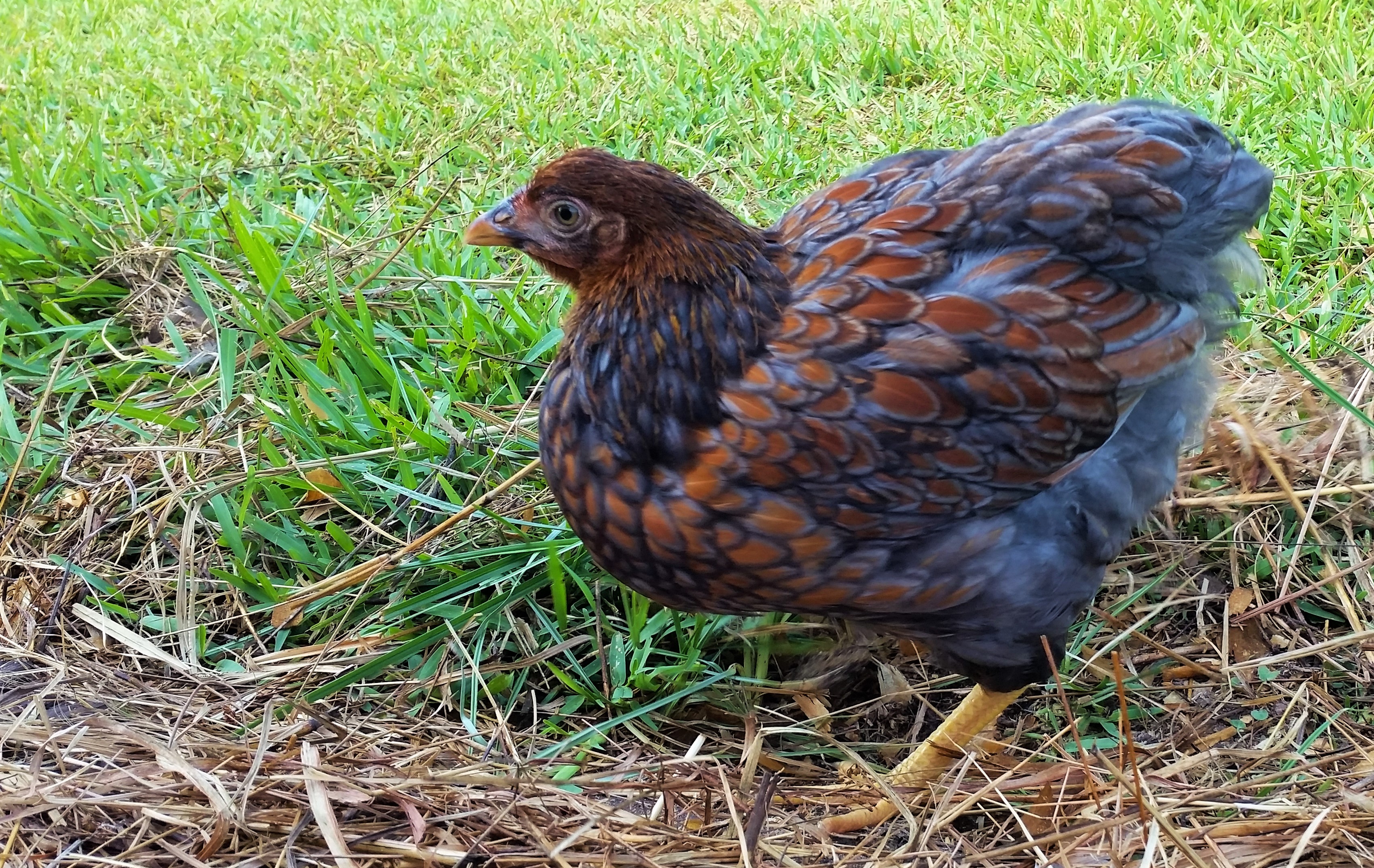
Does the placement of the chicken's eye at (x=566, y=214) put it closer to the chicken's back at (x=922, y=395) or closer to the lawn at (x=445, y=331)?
the chicken's back at (x=922, y=395)

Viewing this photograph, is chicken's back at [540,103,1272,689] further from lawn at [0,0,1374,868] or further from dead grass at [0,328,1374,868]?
lawn at [0,0,1374,868]

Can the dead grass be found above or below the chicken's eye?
below

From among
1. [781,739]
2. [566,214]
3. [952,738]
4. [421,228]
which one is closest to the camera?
[566,214]

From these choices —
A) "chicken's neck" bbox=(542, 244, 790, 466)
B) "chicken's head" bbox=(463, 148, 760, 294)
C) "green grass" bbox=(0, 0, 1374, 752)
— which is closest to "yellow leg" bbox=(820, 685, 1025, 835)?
"green grass" bbox=(0, 0, 1374, 752)

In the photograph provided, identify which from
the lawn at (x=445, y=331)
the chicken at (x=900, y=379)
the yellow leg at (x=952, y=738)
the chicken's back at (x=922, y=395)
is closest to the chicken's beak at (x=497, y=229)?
the chicken at (x=900, y=379)

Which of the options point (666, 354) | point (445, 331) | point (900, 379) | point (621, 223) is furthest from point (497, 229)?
point (445, 331)

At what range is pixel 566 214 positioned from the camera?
77.9 inches

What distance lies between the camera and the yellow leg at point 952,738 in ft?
6.98

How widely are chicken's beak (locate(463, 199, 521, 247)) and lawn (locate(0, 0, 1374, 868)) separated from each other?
0.66 meters

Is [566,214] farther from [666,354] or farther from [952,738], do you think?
[952,738]

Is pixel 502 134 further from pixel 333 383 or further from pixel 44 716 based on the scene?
pixel 44 716

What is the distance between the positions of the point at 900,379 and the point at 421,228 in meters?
1.93

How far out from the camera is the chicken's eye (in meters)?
1.96

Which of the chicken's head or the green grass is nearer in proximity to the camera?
the chicken's head
